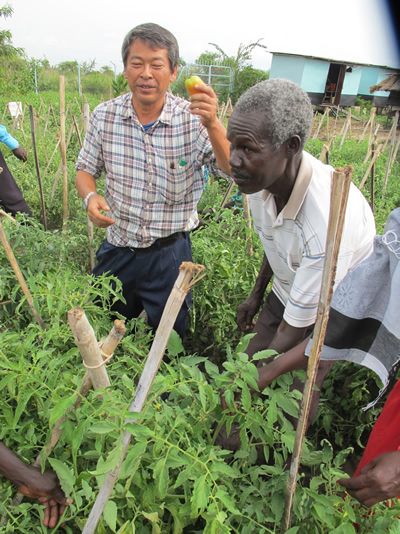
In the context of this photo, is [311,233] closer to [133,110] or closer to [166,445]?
[166,445]

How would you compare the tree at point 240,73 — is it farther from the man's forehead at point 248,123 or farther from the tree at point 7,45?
the man's forehead at point 248,123

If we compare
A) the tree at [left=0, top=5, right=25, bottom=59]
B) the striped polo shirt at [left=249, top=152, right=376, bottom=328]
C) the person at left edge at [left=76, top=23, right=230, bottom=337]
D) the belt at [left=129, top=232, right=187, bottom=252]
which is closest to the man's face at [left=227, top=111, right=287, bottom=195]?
the striped polo shirt at [left=249, top=152, right=376, bottom=328]

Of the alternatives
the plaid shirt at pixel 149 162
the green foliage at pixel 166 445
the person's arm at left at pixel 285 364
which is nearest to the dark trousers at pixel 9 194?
the plaid shirt at pixel 149 162

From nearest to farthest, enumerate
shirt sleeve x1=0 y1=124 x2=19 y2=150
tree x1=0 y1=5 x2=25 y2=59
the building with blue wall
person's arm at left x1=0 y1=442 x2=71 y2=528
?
person's arm at left x1=0 y1=442 x2=71 y2=528 → shirt sleeve x1=0 y1=124 x2=19 y2=150 → tree x1=0 y1=5 x2=25 y2=59 → the building with blue wall

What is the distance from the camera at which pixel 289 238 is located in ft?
5.09

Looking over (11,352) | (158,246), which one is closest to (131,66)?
(158,246)

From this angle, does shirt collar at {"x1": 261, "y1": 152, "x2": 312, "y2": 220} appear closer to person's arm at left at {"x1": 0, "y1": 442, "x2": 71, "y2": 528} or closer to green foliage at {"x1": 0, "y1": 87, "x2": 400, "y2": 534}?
green foliage at {"x1": 0, "y1": 87, "x2": 400, "y2": 534}

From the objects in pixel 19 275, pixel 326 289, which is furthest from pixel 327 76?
pixel 326 289

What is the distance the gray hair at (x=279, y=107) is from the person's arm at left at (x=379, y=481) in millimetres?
991

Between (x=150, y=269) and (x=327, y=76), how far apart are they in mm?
22962

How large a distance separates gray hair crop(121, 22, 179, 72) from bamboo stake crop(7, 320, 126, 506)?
1.52 m

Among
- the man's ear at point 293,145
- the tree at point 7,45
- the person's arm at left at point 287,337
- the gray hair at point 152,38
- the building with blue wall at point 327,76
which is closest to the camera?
the man's ear at point 293,145

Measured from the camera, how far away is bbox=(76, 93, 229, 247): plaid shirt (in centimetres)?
208

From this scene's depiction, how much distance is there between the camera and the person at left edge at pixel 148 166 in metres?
1.94
